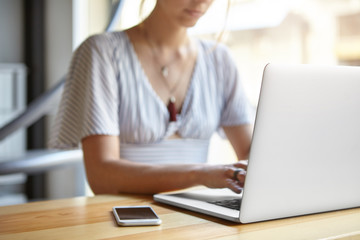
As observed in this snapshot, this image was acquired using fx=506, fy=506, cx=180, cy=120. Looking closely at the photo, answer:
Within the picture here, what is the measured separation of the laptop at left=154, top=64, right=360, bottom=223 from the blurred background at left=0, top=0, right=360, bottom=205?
2.58 m

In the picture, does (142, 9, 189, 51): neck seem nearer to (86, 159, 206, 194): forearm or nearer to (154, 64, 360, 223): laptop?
(86, 159, 206, 194): forearm

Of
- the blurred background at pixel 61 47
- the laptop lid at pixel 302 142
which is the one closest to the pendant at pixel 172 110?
the laptop lid at pixel 302 142

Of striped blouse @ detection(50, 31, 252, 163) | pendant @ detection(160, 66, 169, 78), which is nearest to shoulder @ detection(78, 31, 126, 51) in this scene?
striped blouse @ detection(50, 31, 252, 163)

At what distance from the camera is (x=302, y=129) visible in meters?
0.89

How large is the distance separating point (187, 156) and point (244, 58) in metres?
2.16

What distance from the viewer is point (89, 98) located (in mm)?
1542

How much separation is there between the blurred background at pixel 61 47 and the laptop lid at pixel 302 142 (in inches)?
101

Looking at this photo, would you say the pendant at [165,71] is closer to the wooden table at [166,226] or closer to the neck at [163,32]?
the neck at [163,32]

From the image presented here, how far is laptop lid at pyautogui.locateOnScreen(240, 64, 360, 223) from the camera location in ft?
2.79

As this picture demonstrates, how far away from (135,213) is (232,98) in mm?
967

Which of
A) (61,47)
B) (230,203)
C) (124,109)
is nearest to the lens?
(230,203)

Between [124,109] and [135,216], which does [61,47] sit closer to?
[124,109]

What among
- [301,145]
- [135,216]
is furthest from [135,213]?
[301,145]

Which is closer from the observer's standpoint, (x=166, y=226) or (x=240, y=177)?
(x=166, y=226)
